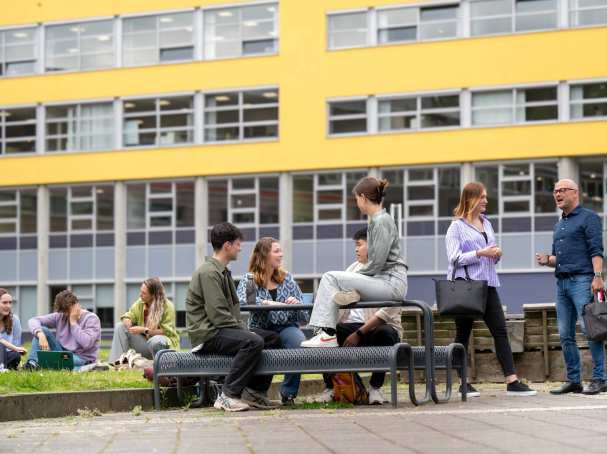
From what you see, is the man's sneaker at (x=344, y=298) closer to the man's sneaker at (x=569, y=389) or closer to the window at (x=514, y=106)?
the man's sneaker at (x=569, y=389)

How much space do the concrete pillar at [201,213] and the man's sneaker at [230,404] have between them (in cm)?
3627

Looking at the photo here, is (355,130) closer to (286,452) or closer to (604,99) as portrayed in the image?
(604,99)

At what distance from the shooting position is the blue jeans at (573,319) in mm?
13523

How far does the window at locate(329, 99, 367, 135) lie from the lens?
153ft

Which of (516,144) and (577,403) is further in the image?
(516,144)

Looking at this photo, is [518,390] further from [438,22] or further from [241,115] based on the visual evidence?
[241,115]

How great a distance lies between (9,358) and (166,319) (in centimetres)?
197

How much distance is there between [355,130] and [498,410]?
118 feet

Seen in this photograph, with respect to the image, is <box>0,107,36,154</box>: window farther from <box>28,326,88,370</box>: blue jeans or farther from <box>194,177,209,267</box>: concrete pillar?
<box>28,326,88,370</box>: blue jeans

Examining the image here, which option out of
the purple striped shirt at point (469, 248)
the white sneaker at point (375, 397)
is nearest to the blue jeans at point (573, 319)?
the purple striped shirt at point (469, 248)

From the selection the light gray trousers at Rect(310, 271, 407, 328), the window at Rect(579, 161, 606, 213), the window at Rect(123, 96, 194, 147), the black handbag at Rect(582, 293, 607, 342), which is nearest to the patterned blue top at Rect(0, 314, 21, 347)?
the light gray trousers at Rect(310, 271, 407, 328)

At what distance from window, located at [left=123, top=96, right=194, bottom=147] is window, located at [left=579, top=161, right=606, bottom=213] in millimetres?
13368

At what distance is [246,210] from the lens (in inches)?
1909

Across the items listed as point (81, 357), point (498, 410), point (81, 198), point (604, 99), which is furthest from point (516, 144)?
point (498, 410)
